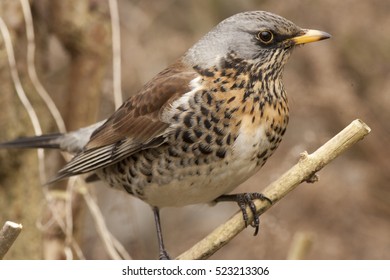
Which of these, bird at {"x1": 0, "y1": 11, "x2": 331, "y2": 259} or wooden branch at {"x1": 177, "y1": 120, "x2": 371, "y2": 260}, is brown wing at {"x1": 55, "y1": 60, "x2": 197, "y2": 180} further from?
wooden branch at {"x1": 177, "y1": 120, "x2": 371, "y2": 260}

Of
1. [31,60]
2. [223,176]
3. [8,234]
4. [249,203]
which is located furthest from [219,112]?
[31,60]

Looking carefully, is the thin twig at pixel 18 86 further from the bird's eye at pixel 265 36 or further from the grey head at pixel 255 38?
the bird's eye at pixel 265 36

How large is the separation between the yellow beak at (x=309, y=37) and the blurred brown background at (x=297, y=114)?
49.5 inches

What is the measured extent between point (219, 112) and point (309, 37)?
0.42 metres

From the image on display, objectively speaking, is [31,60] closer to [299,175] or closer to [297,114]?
[299,175]

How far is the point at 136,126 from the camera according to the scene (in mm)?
3146

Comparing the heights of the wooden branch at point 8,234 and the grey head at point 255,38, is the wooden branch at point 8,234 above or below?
below

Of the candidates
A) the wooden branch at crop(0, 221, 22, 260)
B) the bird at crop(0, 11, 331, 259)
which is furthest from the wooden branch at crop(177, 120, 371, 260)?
the wooden branch at crop(0, 221, 22, 260)

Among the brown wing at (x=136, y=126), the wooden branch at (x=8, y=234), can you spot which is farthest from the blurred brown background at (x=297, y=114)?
the wooden branch at (x=8, y=234)

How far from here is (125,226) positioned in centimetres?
483

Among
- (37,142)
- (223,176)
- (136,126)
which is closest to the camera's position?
(223,176)

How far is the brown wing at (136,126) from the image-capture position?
9.83 feet
